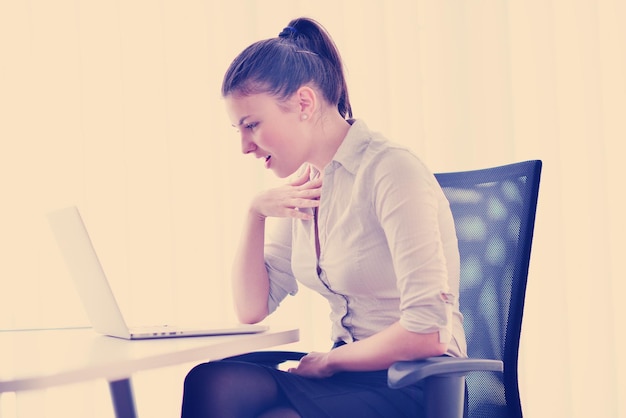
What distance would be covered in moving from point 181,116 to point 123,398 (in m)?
1.49

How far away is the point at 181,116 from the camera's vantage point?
268 cm

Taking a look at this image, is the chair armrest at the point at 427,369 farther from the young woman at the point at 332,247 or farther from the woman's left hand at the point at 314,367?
the woman's left hand at the point at 314,367

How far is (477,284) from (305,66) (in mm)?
578

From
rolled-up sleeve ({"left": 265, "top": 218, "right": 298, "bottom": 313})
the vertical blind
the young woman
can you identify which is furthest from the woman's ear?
the vertical blind

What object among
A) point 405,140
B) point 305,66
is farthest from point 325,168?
point 405,140

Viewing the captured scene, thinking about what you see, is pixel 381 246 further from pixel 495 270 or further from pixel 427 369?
pixel 427 369

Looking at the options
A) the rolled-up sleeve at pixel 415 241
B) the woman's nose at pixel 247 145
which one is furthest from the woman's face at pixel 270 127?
the rolled-up sleeve at pixel 415 241

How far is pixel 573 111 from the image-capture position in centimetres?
242

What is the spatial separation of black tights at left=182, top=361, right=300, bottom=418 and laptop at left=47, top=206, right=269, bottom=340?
8cm

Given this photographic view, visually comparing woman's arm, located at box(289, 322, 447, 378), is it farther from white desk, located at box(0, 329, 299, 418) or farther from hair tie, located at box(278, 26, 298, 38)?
hair tie, located at box(278, 26, 298, 38)

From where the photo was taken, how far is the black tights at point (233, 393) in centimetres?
120

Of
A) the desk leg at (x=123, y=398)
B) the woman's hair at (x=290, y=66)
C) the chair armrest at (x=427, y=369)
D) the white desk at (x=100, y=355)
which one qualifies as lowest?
the desk leg at (x=123, y=398)

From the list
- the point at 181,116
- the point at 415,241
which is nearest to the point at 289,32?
the point at 415,241

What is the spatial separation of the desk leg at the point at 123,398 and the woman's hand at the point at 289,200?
473mm
